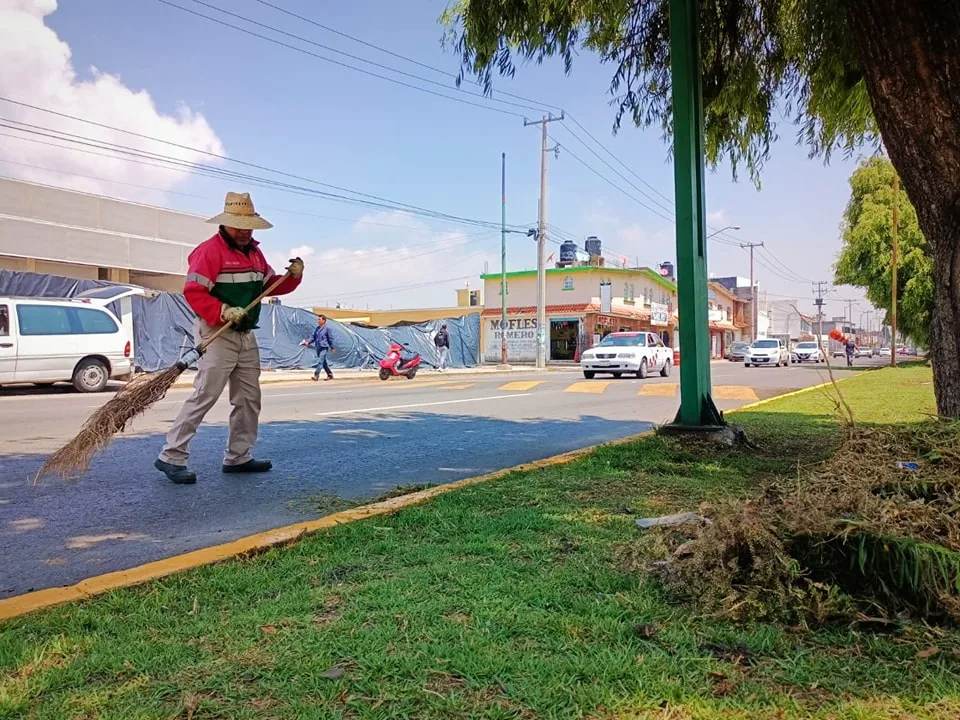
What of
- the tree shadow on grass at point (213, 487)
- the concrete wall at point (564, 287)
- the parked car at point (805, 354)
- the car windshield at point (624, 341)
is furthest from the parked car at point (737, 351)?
the tree shadow on grass at point (213, 487)

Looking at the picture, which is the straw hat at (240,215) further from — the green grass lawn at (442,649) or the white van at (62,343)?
the white van at (62,343)

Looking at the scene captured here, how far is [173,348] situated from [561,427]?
14.6 m

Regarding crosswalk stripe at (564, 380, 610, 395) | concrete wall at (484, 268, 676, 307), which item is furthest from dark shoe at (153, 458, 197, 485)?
concrete wall at (484, 268, 676, 307)

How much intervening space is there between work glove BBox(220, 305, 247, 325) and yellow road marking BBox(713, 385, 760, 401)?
1041cm

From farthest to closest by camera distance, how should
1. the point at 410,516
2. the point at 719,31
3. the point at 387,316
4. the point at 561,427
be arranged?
the point at 387,316 < the point at 561,427 < the point at 719,31 < the point at 410,516

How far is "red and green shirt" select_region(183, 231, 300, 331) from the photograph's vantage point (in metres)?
4.87

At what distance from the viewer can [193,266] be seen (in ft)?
16.1

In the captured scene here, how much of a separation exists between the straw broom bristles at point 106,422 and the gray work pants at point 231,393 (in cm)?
23

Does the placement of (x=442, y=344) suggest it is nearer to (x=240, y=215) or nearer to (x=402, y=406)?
(x=402, y=406)

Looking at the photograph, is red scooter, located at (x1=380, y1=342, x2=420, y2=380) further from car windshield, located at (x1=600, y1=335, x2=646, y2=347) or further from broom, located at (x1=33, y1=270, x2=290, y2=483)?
broom, located at (x1=33, y1=270, x2=290, y2=483)

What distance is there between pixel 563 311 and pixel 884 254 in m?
16.1

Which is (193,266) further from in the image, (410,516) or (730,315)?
(730,315)

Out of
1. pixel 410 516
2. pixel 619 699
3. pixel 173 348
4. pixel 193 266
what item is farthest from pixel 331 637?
pixel 173 348

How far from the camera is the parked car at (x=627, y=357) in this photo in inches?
818
